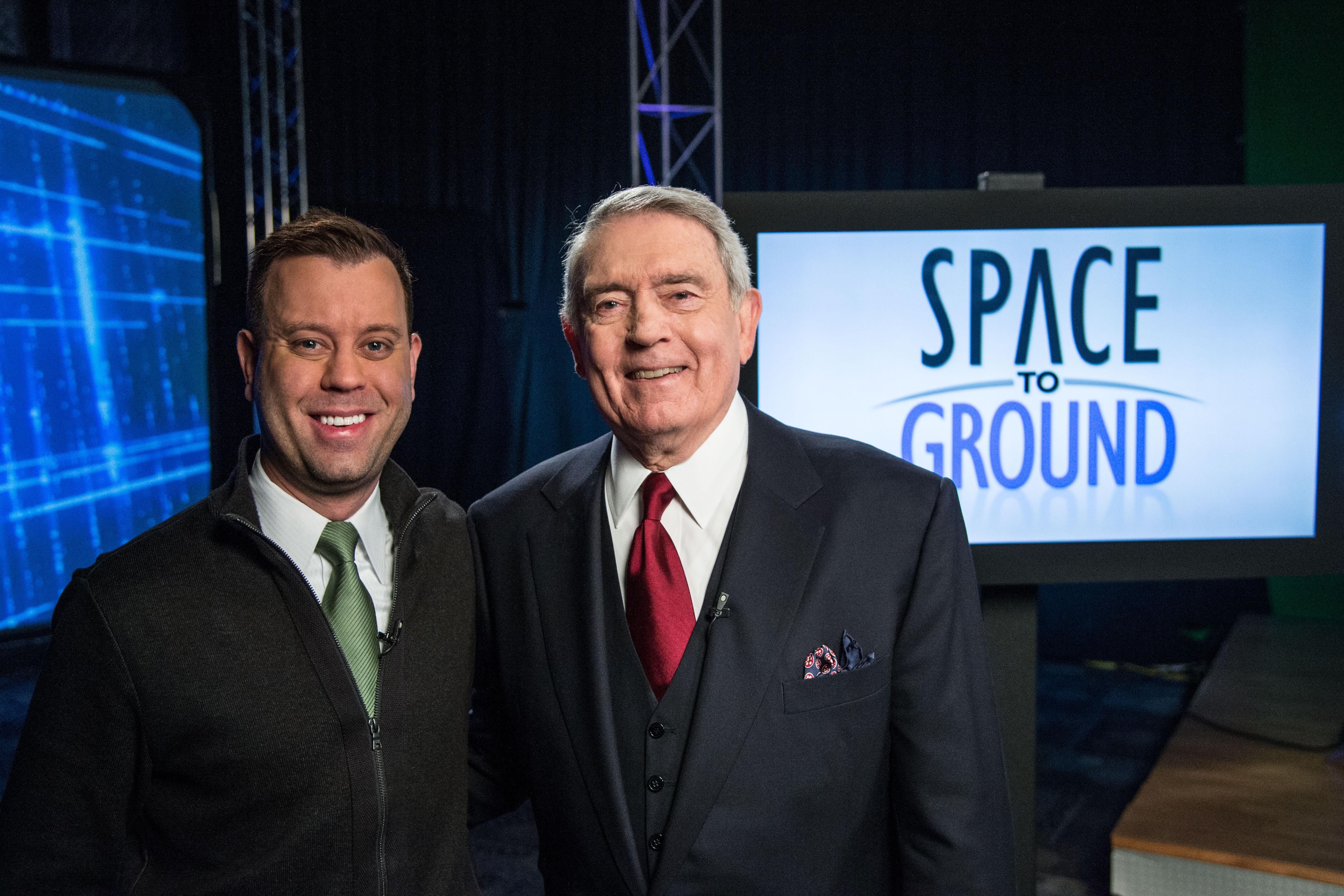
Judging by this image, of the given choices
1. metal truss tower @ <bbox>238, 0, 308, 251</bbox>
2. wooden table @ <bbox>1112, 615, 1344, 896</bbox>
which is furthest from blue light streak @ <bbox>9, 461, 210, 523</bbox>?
wooden table @ <bbox>1112, 615, 1344, 896</bbox>

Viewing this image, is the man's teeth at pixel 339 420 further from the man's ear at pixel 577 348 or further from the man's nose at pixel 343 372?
the man's ear at pixel 577 348

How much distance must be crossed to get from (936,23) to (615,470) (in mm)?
5405

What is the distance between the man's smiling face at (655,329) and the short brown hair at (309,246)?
0.31 metres

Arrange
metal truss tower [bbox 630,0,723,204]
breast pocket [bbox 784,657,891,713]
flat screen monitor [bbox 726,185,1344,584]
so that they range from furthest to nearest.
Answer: metal truss tower [bbox 630,0,723,204]
flat screen monitor [bbox 726,185,1344,584]
breast pocket [bbox 784,657,891,713]

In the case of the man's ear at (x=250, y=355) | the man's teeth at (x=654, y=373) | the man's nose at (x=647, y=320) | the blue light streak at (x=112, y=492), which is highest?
the man's nose at (x=647, y=320)

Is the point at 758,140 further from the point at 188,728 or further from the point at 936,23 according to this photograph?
the point at 188,728

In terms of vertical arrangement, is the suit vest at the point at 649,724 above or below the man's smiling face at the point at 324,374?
below

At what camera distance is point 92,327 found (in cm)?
496

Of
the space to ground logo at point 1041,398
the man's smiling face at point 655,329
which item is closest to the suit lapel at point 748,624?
the man's smiling face at point 655,329

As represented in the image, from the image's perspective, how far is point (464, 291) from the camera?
6188 mm

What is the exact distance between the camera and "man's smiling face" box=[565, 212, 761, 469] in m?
1.30

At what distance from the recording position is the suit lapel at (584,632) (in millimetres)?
1222

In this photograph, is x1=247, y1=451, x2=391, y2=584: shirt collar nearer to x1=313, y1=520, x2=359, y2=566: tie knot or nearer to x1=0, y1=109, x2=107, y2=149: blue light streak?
x1=313, y1=520, x2=359, y2=566: tie knot

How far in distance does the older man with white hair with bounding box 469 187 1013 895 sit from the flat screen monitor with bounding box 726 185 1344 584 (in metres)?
0.48
